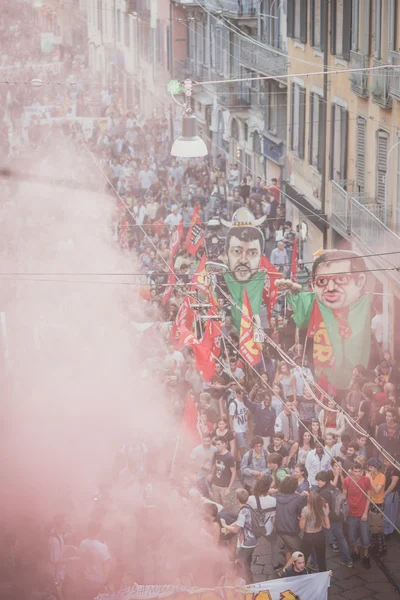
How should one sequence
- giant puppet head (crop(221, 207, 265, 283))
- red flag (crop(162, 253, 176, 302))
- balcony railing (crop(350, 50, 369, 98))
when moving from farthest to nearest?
balcony railing (crop(350, 50, 369, 98)) → red flag (crop(162, 253, 176, 302)) → giant puppet head (crop(221, 207, 265, 283))

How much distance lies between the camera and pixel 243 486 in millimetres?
Result: 14273

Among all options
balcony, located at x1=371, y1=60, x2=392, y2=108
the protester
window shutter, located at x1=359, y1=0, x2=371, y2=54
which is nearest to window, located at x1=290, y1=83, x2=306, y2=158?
window shutter, located at x1=359, y1=0, x2=371, y2=54

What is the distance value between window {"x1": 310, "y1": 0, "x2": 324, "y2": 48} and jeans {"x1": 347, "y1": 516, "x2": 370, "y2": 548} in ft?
44.6

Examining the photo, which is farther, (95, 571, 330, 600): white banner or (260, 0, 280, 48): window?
(260, 0, 280, 48): window

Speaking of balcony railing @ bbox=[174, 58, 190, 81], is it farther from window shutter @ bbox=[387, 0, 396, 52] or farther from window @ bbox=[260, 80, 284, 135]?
window shutter @ bbox=[387, 0, 396, 52]

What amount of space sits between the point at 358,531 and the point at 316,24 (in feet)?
47.6

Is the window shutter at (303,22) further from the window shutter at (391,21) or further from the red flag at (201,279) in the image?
the red flag at (201,279)

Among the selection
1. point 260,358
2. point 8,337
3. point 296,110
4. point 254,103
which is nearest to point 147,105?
point 254,103

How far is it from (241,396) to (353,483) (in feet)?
9.82

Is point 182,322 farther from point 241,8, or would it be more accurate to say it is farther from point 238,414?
point 241,8

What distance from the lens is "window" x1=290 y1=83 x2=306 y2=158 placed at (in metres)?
26.8

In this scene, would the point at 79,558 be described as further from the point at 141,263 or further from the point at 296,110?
the point at 296,110

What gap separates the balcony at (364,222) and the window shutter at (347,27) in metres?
2.42

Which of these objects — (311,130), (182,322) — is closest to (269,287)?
(182,322)
